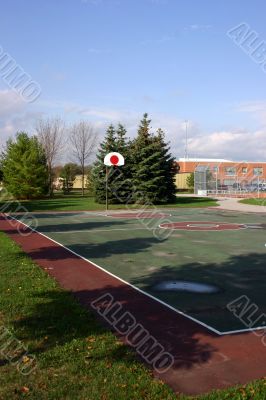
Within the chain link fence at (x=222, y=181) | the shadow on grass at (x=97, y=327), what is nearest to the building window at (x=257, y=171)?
the chain link fence at (x=222, y=181)

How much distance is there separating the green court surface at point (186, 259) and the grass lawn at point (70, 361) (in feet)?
5.76

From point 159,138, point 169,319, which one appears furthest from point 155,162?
point 169,319

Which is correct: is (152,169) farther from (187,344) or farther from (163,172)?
(187,344)

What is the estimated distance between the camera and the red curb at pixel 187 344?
4.84 m

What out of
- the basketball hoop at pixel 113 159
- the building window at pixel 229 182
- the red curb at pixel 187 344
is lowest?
the red curb at pixel 187 344

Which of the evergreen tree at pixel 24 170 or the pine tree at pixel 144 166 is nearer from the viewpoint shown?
the pine tree at pixel 144 166

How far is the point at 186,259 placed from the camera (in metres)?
12.2

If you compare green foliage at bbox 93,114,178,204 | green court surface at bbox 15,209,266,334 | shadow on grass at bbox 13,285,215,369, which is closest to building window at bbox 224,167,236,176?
green foliage at bbox 93,114,178,204

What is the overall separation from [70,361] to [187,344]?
62.0 inches

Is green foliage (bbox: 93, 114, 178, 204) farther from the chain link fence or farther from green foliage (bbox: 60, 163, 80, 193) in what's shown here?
green foliage (bbox: 60, 163, 80, 193)

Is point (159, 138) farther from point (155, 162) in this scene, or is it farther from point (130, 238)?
point (130, 238)

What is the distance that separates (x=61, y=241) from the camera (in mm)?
15758

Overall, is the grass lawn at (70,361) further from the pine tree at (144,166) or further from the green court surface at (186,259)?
the pine tree at (144,166)

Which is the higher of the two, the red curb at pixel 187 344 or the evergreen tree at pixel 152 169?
the evergreen tree at pixel 152 169
